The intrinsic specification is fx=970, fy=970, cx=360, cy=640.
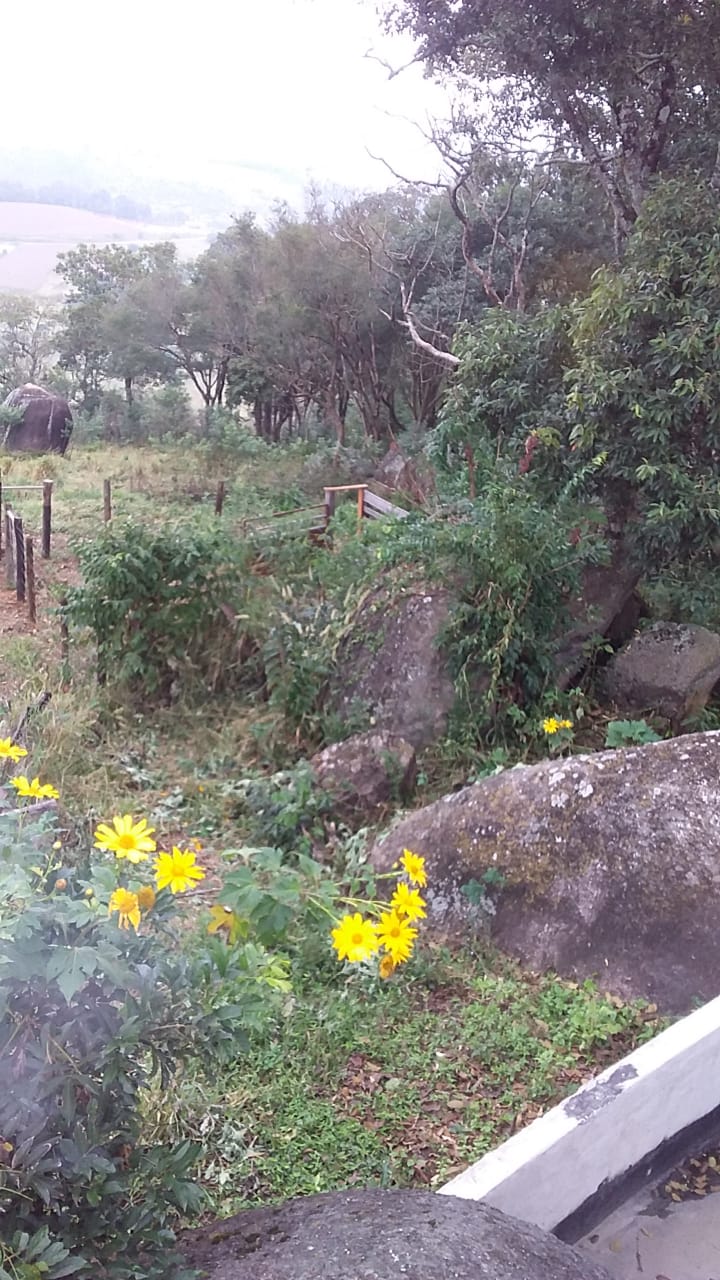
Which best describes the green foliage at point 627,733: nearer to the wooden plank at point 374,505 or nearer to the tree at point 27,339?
the wooden plank at point 374,505

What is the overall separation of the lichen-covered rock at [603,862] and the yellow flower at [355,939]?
1.23 meters

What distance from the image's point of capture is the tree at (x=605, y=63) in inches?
236

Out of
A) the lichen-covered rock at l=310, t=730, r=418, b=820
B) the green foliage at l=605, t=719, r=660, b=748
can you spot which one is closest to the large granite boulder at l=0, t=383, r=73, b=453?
the lichen-covered rock at l=310, t=730, r=418, b=820

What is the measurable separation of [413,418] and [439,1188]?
1314 centimetres

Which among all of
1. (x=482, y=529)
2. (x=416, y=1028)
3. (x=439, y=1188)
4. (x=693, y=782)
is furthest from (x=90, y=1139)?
(x=482, y=529)

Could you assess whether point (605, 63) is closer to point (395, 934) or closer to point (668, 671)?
point (668, 671)

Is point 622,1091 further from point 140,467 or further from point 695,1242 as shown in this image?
point 140,467

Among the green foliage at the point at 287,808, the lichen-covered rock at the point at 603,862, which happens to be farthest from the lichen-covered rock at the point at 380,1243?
the green foliage at the point at 287,808

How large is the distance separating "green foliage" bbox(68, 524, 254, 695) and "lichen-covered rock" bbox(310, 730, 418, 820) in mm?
1110

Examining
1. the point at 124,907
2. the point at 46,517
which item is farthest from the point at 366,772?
the point at 46,517

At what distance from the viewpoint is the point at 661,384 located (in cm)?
515

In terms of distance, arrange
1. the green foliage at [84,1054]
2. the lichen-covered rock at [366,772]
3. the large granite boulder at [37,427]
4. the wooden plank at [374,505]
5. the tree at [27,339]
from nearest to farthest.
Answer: the green foliage at [84,1054] → the lichen-covered rock at [366,772] → the wooden plank at [374,505] → the large granite boulder at [37,427] → the tree at [27,339]

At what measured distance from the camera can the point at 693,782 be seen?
3164 mm

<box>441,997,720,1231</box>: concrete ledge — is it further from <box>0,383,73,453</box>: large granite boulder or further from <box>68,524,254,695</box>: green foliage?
<box>0,383,73,453</box>: large granite boulder
